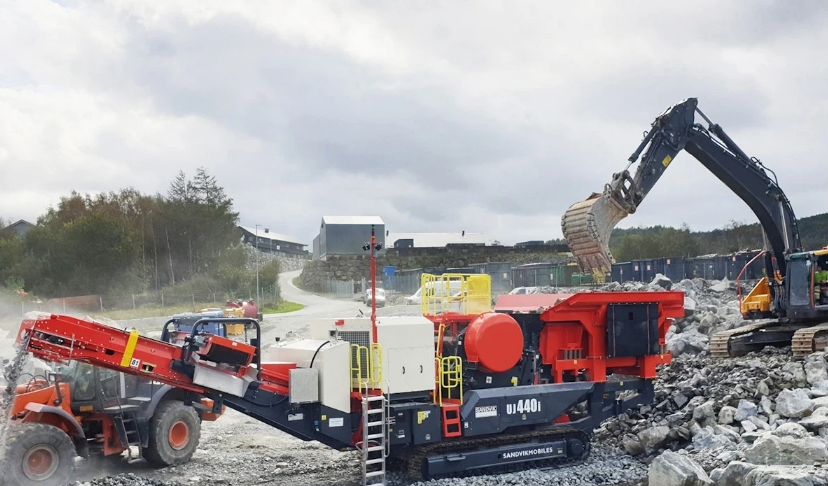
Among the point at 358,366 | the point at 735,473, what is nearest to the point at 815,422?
the point at 735,473

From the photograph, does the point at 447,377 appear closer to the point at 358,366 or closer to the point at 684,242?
the point at 358,366

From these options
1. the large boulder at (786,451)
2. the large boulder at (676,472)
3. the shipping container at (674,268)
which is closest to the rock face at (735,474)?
the large boulder at (676,472)

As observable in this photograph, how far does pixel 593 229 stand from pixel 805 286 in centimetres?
448

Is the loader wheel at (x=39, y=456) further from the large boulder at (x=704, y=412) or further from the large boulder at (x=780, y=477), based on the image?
the large boulder at (x=704, y=412)

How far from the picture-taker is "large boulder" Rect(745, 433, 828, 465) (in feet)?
29.2

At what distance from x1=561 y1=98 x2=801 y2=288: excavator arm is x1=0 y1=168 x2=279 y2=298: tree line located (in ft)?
98.8

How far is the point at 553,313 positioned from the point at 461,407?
2.04m

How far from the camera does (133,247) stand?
4038 cm

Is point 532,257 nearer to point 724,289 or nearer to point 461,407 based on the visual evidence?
point 724,289

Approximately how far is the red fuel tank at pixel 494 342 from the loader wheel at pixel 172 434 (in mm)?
4481

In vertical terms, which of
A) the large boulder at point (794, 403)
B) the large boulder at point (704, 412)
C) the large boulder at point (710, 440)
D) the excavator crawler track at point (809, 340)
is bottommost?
the large boulder at point (710, 440)

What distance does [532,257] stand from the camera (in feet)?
185

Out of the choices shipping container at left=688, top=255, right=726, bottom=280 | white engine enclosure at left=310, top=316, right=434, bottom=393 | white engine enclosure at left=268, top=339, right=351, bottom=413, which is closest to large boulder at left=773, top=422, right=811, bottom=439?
white engine enclosure at left=310, top=316, right=434, bottom=393

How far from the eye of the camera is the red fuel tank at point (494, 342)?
419 inches
